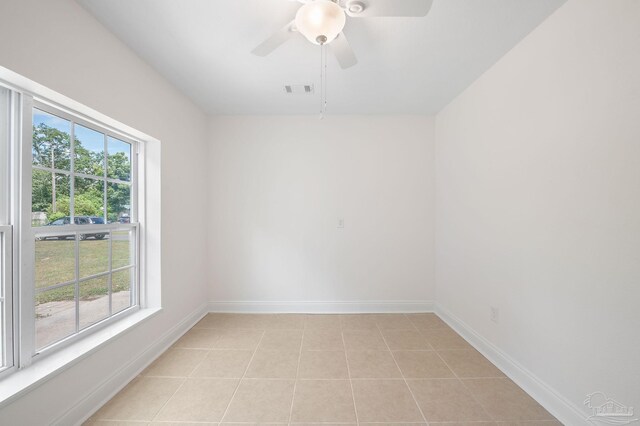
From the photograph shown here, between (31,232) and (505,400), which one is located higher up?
(31,232)

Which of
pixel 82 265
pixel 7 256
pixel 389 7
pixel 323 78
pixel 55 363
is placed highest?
pixel 323 78

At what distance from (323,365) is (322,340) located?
410mm

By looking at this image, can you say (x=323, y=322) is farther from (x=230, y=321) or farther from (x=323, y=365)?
(x=230, y=321)

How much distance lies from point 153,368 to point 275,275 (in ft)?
4.83

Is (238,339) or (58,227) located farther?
(238,339)

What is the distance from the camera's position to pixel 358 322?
2.89m

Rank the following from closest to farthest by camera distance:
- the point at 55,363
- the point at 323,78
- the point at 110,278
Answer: the point at 55,363 → the point at 110,278 → the point at 323,78

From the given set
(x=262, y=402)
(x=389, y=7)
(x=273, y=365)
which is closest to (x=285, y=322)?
(x=273, y=365)

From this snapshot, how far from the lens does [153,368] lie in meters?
2.01

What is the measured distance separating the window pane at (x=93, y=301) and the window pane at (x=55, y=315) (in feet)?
0.23

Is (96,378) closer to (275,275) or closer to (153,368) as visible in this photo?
(153,368)

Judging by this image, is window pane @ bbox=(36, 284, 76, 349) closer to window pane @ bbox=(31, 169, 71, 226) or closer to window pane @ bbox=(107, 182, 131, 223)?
window pane @ bbox=(31, 169, 71, 226)

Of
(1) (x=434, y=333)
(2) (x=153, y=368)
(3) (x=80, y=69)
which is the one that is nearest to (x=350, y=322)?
(1) (x=434, y=333)

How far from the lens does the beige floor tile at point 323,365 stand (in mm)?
1923
